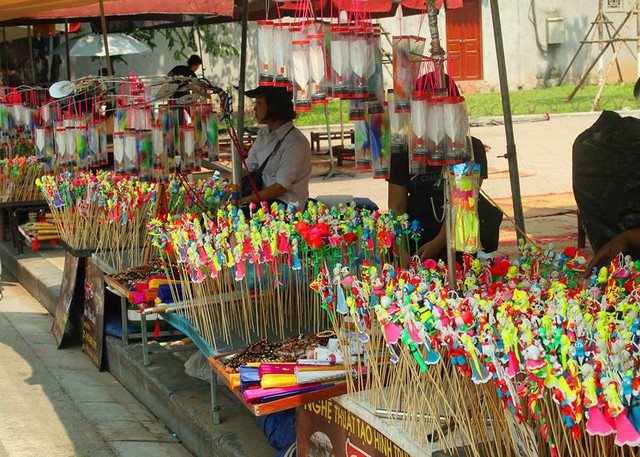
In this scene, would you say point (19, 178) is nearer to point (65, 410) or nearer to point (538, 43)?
point (65, 410)

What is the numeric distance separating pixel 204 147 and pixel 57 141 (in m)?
1.11

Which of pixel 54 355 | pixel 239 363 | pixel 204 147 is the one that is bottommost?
pixel 54 355

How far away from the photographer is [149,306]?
4.46m

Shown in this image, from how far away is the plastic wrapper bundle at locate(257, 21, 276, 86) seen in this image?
145 inches

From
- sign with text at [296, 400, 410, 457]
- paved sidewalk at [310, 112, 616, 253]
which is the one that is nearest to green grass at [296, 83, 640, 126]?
paved sidewalk at [310, 112, 616, 253]

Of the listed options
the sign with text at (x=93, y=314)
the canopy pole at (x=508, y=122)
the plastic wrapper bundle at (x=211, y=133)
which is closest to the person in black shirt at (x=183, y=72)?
the plastic wrapper bundle at (x=211, y=133)

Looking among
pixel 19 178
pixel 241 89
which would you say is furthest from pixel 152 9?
pixel 241 89

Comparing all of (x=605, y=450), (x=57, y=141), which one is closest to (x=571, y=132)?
(x=57, y=141)

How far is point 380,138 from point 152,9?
4276 millimetres

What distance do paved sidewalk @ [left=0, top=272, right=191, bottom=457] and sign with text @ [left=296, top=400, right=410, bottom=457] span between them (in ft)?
4.03

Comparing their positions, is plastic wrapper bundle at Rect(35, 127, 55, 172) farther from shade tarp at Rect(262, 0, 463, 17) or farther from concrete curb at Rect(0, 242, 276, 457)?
shade tarp at Rect(262, 0, 463, 17)

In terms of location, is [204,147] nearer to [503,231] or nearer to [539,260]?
[539,260]

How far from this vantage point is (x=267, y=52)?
3.71 meters

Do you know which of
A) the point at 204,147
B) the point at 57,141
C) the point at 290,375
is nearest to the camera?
the point at 290,375
